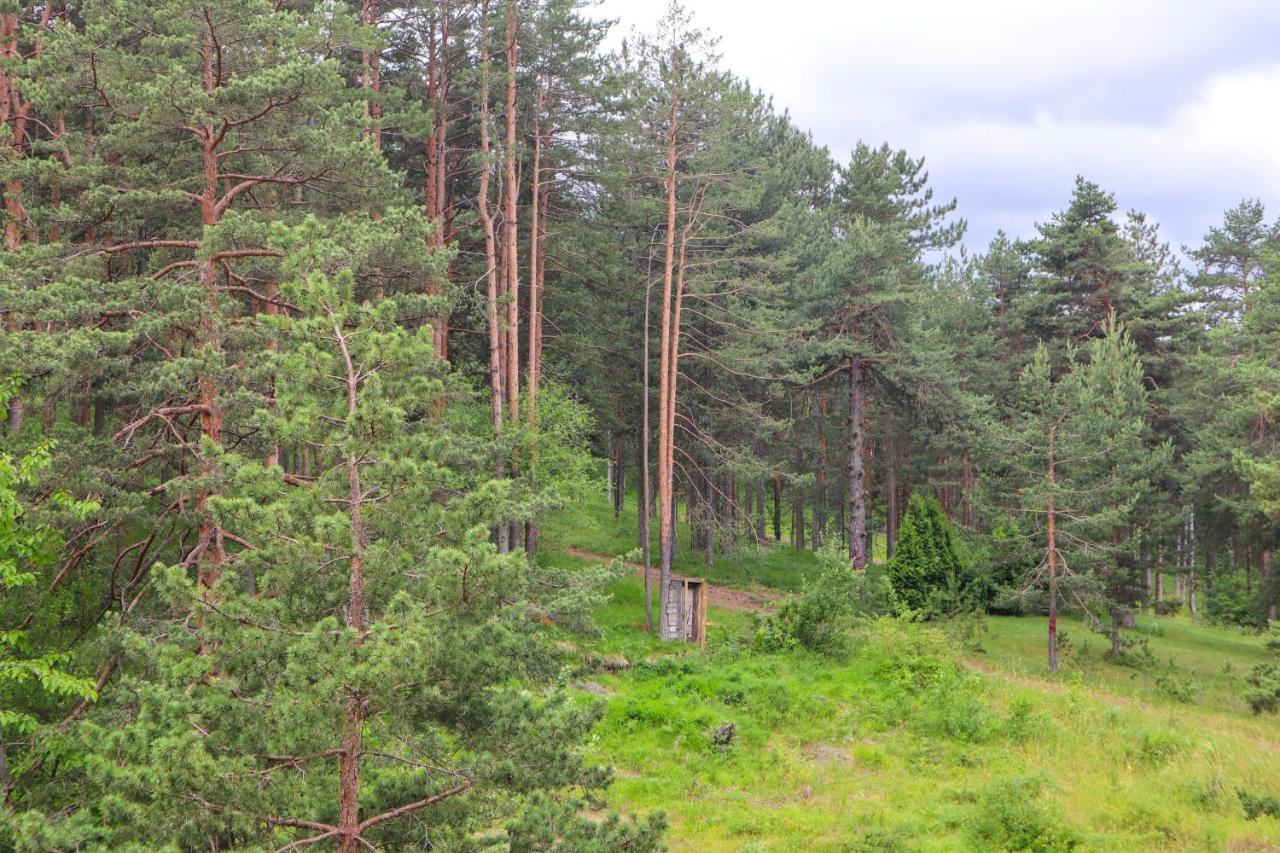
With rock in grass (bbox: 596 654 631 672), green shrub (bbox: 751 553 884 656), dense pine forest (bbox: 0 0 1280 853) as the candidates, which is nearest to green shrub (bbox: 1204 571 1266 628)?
dense pine forest (bbox: 0 0 1280 853)

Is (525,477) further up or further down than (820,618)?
further up

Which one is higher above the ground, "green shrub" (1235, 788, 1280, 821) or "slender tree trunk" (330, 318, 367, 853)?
"slender tree trunk" (330, 318, 367, 853)

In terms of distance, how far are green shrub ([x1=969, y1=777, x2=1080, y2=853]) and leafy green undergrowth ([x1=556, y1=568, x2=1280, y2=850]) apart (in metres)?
0.02

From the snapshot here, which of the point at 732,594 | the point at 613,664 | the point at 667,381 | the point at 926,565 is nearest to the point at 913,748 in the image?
the point at 613,664

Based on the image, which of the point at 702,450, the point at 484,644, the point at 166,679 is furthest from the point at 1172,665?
the point at 166,679

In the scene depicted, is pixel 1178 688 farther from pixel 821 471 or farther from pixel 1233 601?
pixel 821 471

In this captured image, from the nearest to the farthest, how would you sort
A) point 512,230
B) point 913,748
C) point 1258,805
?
point 1258,805
point 913,748
point 512,230

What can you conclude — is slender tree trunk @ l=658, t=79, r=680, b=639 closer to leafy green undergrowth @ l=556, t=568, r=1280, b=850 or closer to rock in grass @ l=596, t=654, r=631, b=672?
rock in grass @ l=596, t=654, r=631, b=672

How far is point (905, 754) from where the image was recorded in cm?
1435

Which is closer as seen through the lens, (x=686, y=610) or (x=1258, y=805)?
(x=1258, y=805)

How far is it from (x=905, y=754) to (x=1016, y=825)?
361cm

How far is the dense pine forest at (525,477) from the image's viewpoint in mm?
6793

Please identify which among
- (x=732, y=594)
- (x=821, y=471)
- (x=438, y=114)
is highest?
(x=438, y=114)

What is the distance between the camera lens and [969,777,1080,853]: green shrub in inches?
417
